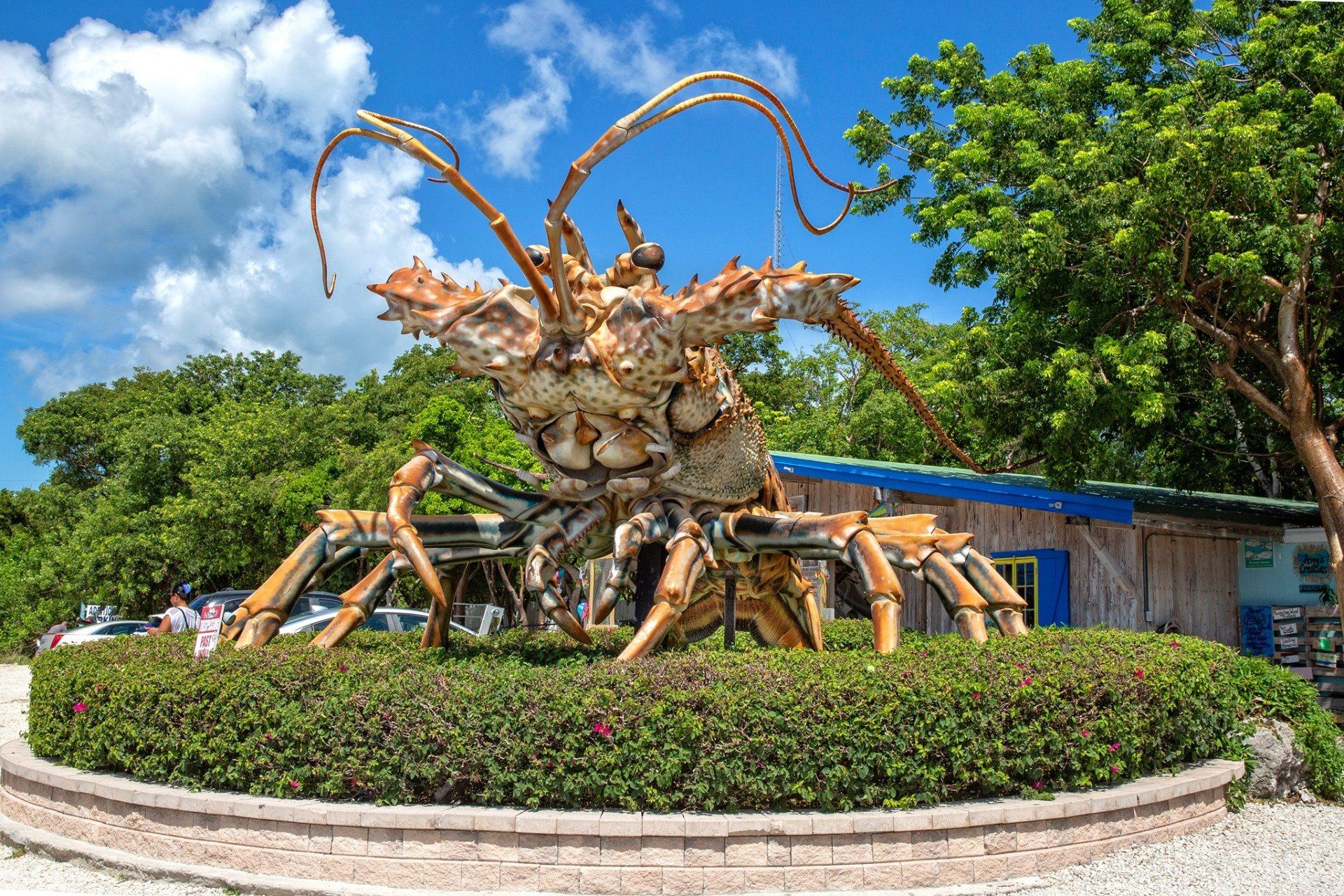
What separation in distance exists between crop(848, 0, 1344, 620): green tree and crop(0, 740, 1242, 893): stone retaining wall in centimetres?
789

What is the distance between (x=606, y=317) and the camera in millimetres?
6090

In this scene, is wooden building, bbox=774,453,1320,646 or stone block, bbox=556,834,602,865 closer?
stone block, bbox=556,834,602,865

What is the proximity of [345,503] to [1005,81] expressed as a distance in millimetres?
16151

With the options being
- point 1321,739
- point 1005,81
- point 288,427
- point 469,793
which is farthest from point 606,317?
point 288,427

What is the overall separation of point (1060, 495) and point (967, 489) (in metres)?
1.55

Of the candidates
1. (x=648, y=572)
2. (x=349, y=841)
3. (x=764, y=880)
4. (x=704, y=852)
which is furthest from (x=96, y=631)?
(x=764, y=880)

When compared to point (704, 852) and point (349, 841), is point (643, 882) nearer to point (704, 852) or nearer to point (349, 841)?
point (704, 852)

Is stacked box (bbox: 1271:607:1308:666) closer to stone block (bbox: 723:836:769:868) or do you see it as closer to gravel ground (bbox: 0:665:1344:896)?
gravel ground (bbox: 0:665:1344:896)

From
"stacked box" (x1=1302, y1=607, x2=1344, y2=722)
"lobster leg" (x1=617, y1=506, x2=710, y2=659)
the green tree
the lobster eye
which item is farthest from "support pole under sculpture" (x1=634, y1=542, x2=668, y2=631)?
"stacked box" (x1=1302, y1=607, x2=1344, y2=722)

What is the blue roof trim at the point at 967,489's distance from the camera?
12.8 meters

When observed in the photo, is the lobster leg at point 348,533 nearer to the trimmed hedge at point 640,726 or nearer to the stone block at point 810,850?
the trimmed hedge at point 640,726

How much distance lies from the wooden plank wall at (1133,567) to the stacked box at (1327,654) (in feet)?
4.37

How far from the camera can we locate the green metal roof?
13211 millimetres

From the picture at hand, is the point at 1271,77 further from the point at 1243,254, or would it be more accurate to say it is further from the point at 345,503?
the point at 345,503
